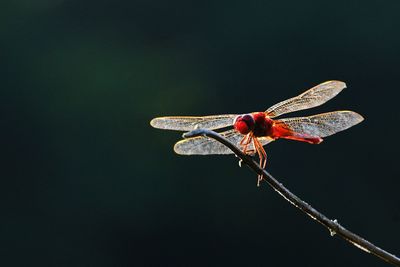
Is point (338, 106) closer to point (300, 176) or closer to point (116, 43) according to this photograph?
point (300, 176)

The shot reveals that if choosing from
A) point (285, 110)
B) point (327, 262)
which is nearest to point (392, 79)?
point (327, 262)

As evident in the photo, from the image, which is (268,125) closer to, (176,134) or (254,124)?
(254,124)

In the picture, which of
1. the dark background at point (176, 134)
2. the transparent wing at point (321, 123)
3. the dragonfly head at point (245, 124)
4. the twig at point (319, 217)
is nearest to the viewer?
the twig at point (319, 217)

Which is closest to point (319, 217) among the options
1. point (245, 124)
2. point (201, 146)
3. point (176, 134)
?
point (245, 124)

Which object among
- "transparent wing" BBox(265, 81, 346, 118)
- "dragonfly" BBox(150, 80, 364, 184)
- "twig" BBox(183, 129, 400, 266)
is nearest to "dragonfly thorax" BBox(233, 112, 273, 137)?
"dragonfly" BBox(150, 80, 364, 184)

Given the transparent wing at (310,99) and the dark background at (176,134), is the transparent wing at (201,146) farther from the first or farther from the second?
the dark background at (176,134)

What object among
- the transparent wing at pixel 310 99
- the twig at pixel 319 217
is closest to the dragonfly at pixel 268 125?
the transparent wing at pixel 310 99

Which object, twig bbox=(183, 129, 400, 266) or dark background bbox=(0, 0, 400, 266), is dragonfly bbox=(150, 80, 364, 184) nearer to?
twig bbox=(183, 129, 400, 266)
